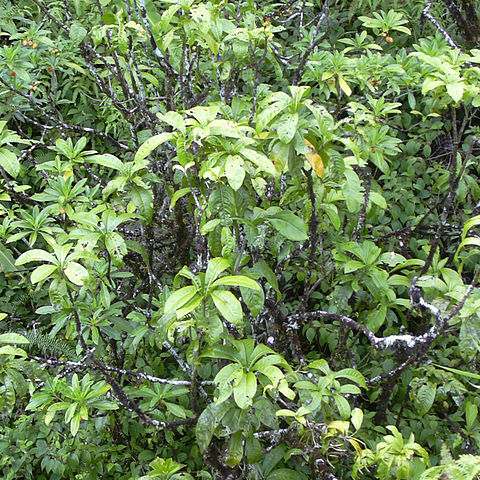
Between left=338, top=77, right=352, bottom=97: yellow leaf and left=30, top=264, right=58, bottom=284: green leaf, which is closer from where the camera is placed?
left=30, top=264, right=58, bottom=284: green leaf

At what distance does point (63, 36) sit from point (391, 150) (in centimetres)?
306

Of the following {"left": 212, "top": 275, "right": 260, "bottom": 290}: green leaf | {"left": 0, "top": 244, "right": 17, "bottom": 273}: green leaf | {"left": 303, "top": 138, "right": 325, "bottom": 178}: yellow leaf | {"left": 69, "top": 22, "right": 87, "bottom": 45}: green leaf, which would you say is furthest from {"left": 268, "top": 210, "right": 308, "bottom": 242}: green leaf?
{"left": 69, "top": 22, "right": 87, "bottom": 45}: green leaf

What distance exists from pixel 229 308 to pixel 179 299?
0.60 ft

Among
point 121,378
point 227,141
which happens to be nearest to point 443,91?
point 227,141

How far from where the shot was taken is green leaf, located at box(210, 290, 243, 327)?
1781 mm

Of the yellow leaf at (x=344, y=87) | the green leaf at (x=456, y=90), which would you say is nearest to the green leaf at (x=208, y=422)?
the green leaf at (x=456, y=90)

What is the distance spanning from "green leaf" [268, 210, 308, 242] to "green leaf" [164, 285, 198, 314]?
0.49 meters

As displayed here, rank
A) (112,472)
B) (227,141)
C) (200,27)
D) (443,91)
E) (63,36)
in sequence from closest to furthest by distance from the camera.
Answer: (227,141)
(200,27)
(443,91)
(112,472)
(63,36)

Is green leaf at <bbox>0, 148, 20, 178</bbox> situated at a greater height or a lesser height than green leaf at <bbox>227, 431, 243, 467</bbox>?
greater

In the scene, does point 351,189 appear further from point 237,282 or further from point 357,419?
point 357,419

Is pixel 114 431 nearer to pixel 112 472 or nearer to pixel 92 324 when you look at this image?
pixel 112 472

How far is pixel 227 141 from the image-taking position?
205 centimetres

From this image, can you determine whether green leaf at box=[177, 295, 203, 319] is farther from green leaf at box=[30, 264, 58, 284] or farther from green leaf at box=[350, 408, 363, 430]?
green leaf at box=[350, 408, 363, 430]

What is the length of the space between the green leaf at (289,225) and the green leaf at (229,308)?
0.44m
